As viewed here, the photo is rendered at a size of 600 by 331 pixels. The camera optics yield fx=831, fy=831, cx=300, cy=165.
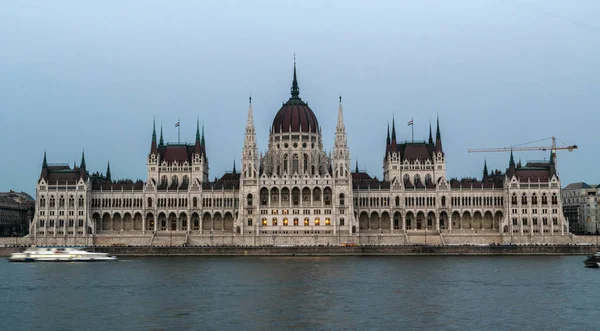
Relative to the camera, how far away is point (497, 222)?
15250 centimetres

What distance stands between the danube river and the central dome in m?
51.7

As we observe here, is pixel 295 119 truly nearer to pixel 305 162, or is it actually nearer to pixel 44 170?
pixel 305 162

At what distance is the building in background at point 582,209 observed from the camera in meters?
179

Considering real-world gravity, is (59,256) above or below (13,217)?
below

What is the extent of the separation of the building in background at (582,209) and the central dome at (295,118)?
203ft

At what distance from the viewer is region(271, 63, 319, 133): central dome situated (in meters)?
161

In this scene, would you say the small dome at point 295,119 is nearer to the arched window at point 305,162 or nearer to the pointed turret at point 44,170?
the arched window at point 305,162

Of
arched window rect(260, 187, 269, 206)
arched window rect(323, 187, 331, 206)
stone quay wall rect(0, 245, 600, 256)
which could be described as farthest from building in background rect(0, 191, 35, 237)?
arched window rect(323, 187, 331, 206)

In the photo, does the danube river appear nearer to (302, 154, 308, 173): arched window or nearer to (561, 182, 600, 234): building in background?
(302, 154, 308, 173): arched window

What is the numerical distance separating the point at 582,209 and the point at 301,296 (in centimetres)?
12404

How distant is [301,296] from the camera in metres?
75.5

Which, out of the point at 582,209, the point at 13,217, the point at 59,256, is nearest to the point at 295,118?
the point at 59,256

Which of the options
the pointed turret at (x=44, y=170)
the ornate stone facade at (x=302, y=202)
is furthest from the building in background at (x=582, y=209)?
the pointed turret at (x=44, y=170)

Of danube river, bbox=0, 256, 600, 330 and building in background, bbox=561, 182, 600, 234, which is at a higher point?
building in background, bbox=561, 182, 600, 234
